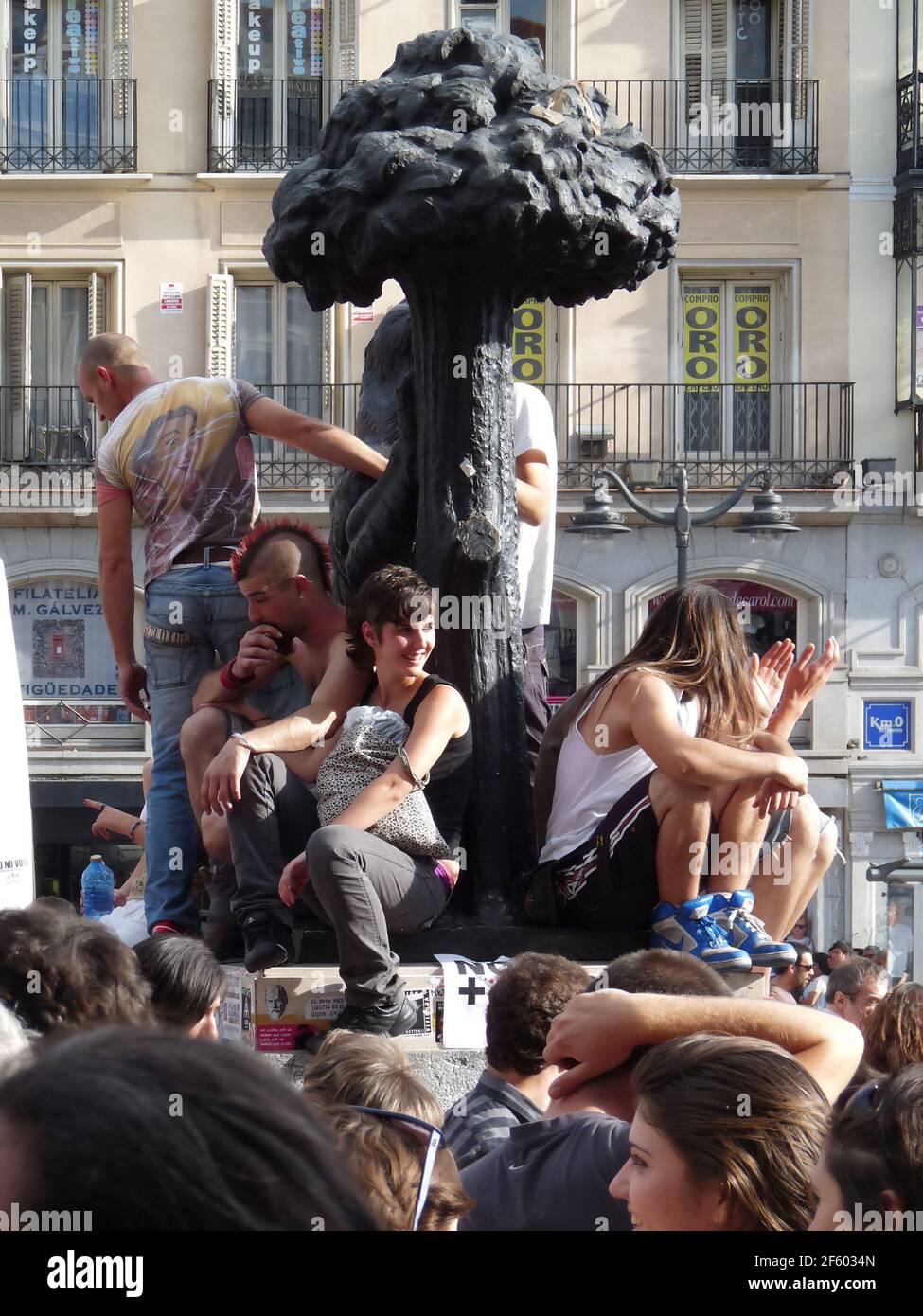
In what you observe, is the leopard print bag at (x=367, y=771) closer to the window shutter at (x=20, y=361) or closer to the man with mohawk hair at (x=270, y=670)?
the man with mohawk hair at (x=270, y=670)

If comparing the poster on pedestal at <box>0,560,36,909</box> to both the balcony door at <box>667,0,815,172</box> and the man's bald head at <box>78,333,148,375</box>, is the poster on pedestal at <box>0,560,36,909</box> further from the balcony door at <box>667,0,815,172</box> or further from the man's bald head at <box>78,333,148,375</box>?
the balcony door at <box>667,0,815,172</box>

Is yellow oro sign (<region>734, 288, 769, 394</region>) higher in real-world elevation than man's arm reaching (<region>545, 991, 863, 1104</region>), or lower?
higher

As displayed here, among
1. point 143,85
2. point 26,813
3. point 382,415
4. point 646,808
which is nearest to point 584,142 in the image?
point 382,415

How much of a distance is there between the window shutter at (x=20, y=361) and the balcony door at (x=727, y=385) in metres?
7.79

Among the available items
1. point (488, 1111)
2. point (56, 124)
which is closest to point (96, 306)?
point (56, 124)

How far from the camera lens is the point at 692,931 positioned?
15.0 feet

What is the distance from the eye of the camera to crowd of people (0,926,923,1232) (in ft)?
3.76

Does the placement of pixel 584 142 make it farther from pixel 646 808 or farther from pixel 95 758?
pixel 95 758

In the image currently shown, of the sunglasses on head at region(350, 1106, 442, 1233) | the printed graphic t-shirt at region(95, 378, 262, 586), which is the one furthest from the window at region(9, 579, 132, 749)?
the sunglasses on head at region(350, 1106, 442, 1233)

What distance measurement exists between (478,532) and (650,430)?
18128 mm

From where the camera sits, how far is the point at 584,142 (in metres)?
4.98

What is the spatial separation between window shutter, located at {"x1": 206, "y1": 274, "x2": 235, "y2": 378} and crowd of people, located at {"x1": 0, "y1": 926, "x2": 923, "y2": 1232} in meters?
19.2
